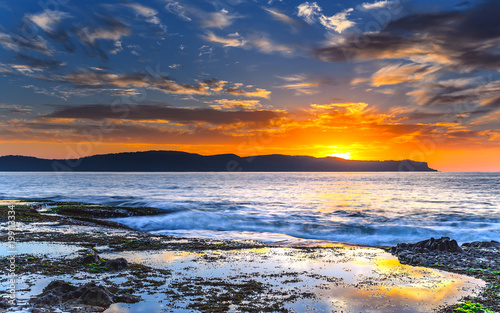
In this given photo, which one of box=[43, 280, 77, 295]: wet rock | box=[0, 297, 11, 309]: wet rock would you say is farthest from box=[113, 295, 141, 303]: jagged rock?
box=[0, 297, 11, 309]: wet rock

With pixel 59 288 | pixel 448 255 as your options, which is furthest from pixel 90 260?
pixel 448 255

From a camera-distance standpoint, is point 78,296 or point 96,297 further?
point 78,296

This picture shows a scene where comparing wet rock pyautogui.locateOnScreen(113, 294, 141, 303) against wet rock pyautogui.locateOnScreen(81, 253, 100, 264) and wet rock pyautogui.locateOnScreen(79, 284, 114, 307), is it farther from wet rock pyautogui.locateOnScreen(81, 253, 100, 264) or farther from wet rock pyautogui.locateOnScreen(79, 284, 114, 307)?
wet rock pyautogui.locateOnScreen(81, 253, 100, 264)

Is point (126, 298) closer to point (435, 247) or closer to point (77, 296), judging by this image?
point (77, 296)

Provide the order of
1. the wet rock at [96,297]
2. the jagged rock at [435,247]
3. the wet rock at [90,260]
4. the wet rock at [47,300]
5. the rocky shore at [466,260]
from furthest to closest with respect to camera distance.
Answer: the jagged rock at [435,247] < the wet rock at [90,260] < the rocky shore at [466,260] < the wet rock at [96,297] < the wet rock at [47,300]

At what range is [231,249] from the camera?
1554cm

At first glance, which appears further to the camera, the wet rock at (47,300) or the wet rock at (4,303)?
the wet rock at (47,300)

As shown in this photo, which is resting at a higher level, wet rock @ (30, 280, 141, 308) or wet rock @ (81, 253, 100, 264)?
wet rock @ (30, 280, 141, 308)

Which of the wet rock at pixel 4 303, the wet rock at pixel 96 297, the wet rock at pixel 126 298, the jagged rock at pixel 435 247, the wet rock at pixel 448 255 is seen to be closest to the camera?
the wet rock at pixel 4 303

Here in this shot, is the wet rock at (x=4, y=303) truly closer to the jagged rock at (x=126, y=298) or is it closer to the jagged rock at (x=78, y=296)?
the jagged rock at (x=78, y=296)

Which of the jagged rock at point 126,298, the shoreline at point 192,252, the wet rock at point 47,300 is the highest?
the wet rock at point 47,300

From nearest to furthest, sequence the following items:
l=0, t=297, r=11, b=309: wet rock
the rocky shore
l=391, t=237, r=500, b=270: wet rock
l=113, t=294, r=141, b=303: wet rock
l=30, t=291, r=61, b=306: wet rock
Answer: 1. l=0, t=297, r=11, b=309: wet rock
2. l=30, t=291, r=61, b=306: wet rock
3. l=113, t=294, r=141, b=303: wet rock
4. the rocky shore
5. l=391, t=237, r=500, b=270: wet rock

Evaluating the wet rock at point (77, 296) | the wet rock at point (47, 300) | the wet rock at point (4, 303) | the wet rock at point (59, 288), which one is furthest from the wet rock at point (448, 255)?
the wet rock at point (4, 303)

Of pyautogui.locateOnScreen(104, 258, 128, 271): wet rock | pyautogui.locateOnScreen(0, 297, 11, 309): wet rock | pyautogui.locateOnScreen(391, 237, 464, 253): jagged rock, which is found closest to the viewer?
pyautogui.locateOnScreen(0, 297, 11, 309): wet rock
